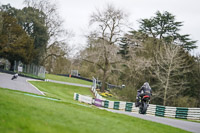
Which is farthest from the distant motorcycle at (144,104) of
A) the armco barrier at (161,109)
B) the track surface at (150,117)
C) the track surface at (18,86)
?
the track surface at (18,86)

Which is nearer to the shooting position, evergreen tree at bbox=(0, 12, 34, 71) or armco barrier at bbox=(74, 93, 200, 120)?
armco barrier at bbox=(74, 93, 200, 120)

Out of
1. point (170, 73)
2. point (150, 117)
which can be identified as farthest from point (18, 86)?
point (170, 73)

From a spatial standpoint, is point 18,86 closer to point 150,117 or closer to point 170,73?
point 150,117

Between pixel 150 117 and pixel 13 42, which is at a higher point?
pixel 13 42

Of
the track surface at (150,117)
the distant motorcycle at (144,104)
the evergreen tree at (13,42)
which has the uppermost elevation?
the evergreen tree at (13,42)

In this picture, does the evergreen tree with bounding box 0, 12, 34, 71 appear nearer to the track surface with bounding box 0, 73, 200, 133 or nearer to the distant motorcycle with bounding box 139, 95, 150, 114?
the track surface with bounding box 0, 73, 200, 133

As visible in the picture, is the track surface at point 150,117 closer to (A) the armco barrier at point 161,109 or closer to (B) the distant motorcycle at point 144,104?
(B) the distant motorcycle at point 144,104

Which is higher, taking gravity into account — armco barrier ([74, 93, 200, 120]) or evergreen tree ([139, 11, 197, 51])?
evergreen tree ([139, 11, 197, 51])

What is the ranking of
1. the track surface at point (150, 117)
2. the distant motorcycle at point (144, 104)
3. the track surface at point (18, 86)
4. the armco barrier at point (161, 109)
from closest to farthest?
the track surface at point (150, 117)
the distant motorcycle at point (144, 104)
the armco barrier at point (161, 109)
the track surface at point (18, 86)

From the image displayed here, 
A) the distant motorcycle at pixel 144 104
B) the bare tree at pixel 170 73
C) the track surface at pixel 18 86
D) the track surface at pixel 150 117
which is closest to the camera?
the track surface at pixel 150 117

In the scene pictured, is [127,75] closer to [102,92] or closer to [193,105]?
[102,92]

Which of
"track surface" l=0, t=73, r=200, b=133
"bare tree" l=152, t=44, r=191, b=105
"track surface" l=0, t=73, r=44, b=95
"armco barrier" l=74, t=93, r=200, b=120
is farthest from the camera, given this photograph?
"bare tree" l=152, t=44, r=191, b=105

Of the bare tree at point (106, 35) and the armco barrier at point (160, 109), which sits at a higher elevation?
the bare tree at point (106, 35)

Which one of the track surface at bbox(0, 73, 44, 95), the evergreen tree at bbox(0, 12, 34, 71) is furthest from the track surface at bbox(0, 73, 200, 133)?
the evergreen tree at bbox(0, 12, 34, 71)
